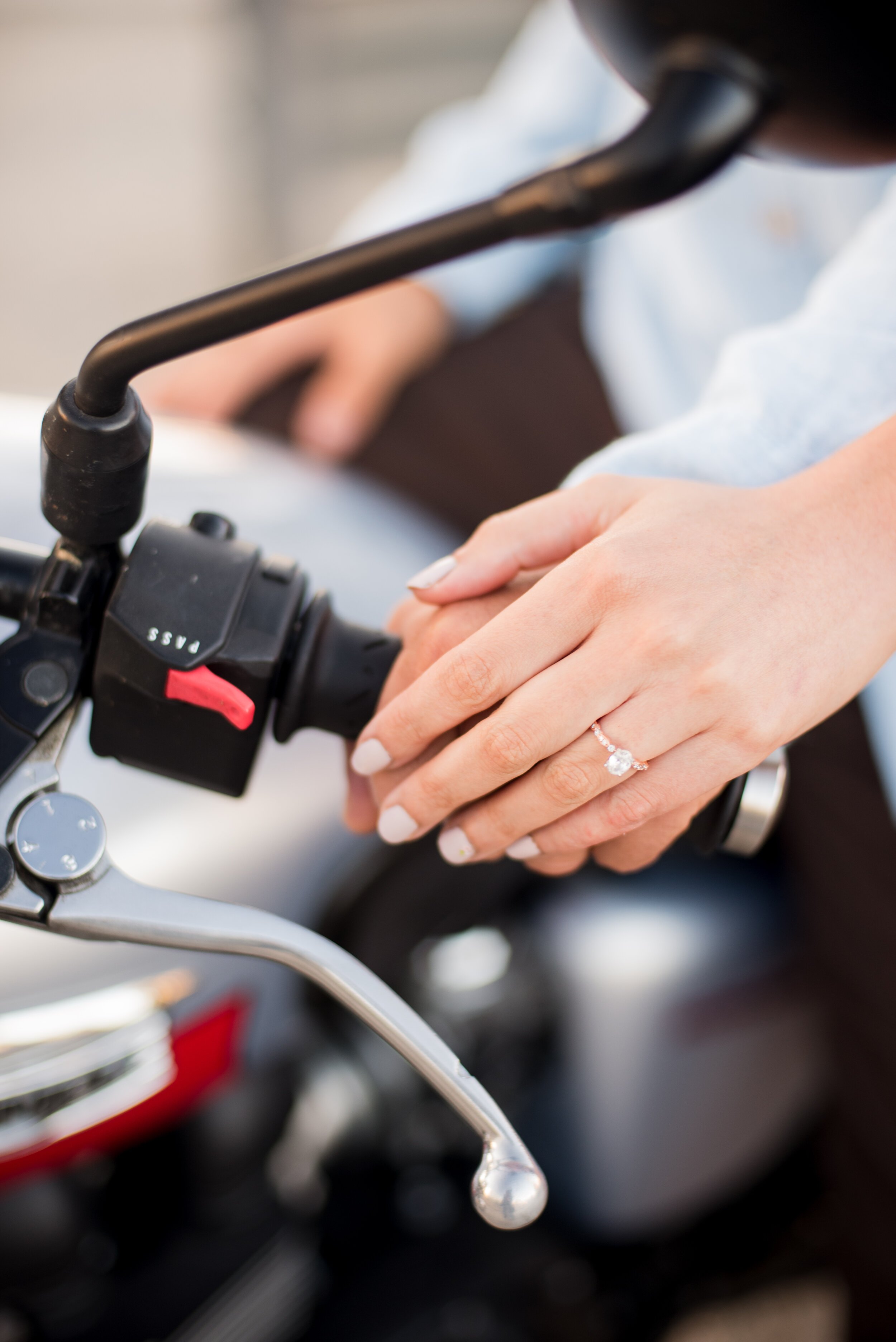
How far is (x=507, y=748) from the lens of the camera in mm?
408

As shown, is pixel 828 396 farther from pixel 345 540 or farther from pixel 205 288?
pixel 205 288

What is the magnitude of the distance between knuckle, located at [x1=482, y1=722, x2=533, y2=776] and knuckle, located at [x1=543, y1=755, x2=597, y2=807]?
0.01m

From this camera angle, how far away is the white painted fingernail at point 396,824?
17.6 inches

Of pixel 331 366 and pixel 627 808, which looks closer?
pixel 627 808

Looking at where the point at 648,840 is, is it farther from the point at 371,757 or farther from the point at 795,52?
the point at 795,52

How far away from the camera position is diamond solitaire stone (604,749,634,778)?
15.9 inches

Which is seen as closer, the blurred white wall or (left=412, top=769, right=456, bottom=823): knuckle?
(left=412, top=769, right=456, bottom=823): knuckle

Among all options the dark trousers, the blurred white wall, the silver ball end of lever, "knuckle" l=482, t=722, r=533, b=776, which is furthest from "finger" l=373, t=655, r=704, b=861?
the blurred white wall

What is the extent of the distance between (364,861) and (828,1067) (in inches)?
20.0

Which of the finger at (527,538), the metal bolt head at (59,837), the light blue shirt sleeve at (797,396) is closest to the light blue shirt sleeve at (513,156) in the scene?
the light blue shirt sleeve at (797,396)

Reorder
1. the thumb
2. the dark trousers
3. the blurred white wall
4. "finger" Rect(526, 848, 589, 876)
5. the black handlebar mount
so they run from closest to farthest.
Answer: the black handlebar mount < "finger" Rect(526, 848, 589, 876) < the dark trousers < the thumb < the blurred white wall

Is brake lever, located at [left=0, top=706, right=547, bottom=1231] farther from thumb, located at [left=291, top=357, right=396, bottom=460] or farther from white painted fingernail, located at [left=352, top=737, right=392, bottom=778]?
thumb, located at [left=291, top=357, right=396, bottom=460]

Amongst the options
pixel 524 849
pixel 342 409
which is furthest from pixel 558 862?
pixel 342 409

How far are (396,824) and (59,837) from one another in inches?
5.3
